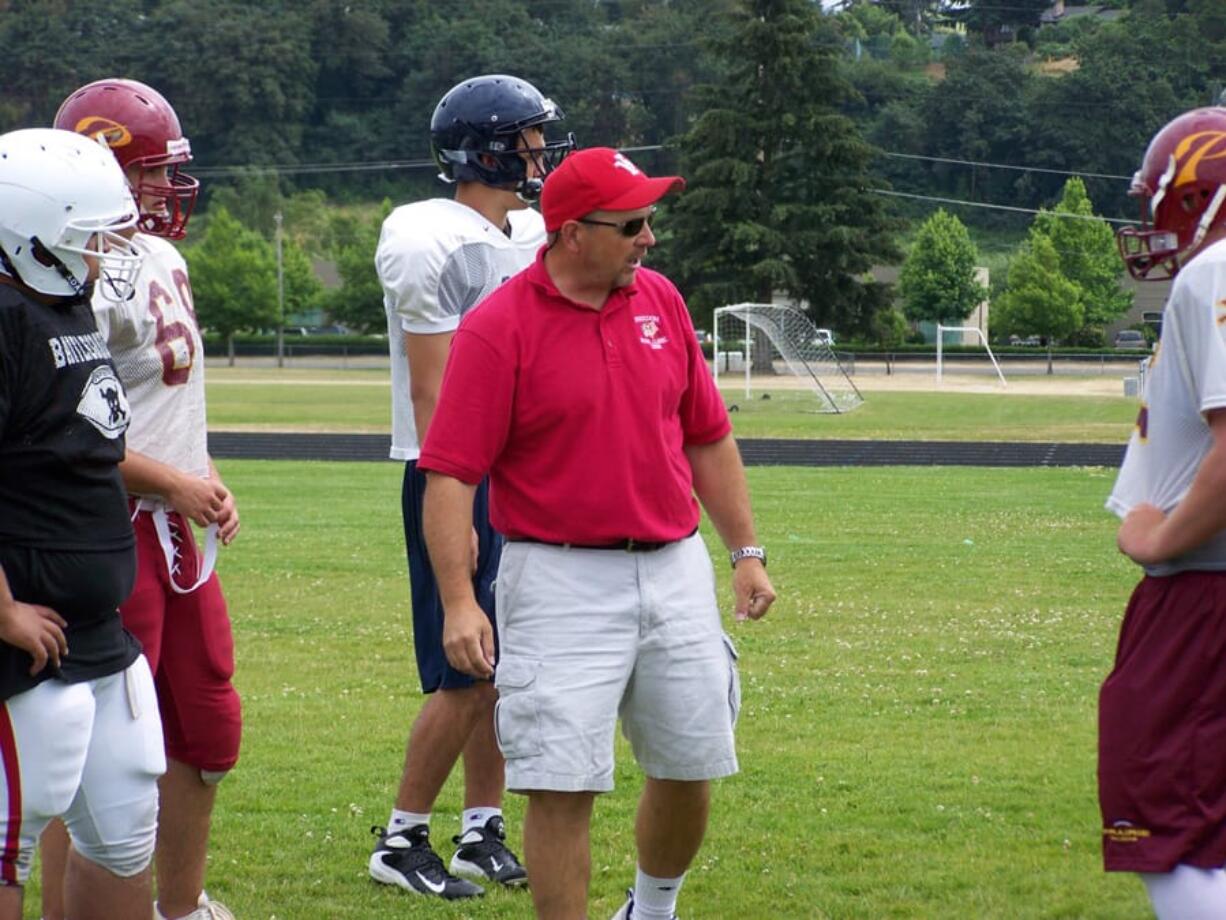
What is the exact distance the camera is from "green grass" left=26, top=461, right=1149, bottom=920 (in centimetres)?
549

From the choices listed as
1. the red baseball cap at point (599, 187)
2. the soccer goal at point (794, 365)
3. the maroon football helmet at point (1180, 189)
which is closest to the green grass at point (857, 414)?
the soccer goal at point (794, 365)

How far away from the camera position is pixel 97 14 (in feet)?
463

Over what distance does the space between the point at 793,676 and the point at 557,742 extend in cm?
460

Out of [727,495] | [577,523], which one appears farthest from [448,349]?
[577,523]

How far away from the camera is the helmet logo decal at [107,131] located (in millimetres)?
4750

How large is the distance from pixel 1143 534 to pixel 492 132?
268 cm

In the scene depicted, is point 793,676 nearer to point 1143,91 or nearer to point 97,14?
point 1143,91

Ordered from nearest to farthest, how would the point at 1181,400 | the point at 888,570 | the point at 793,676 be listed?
the point at 1181,400 → the point at 793,676 → the point at 888,570

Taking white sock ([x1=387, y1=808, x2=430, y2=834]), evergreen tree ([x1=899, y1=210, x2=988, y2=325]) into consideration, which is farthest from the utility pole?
white sock ([x1=387, y1=808, x2=430, y2=834])

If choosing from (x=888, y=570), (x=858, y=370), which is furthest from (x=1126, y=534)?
(x=858, y=370)

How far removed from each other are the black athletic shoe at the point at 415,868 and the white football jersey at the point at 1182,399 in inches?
100

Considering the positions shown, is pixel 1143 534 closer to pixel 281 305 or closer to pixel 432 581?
pixel 432 581

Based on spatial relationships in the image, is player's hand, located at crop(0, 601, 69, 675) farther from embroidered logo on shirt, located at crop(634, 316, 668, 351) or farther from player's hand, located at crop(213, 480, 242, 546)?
embroidered logo on shirt, located at crop(634, 316, 668, 351)

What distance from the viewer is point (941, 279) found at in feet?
274
